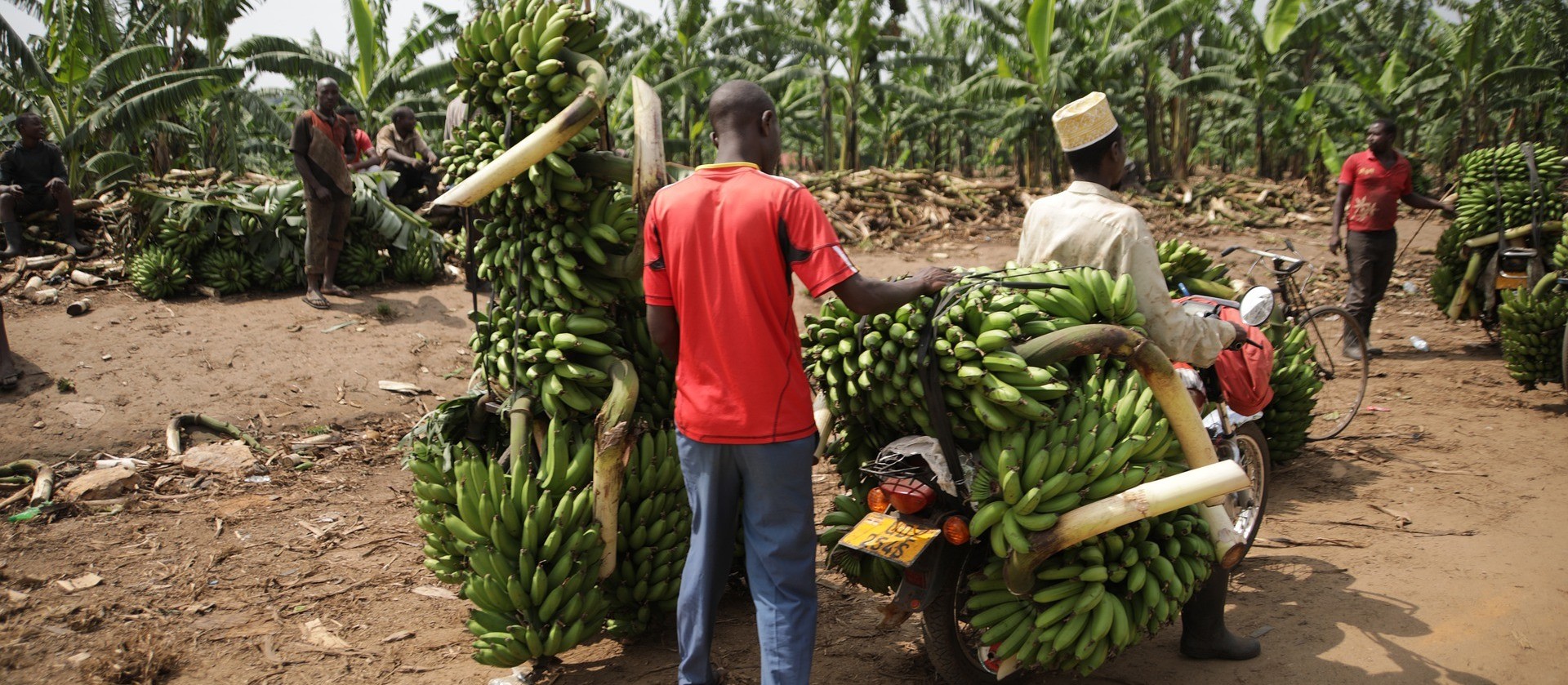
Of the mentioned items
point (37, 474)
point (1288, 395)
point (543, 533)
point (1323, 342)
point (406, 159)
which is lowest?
point (37, 474)

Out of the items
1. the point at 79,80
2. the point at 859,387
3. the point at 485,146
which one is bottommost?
the point at 859,387

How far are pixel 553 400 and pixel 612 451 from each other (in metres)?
0.35

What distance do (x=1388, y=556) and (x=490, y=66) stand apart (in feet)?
15.5

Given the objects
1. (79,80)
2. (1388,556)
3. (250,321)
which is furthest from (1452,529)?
(79,80)

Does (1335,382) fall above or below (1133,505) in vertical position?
below

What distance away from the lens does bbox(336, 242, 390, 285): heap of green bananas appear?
10227 mm

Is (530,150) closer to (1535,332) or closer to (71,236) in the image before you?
(1535,332)

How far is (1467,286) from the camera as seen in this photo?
8.51 meters

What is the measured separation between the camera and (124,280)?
10.1m

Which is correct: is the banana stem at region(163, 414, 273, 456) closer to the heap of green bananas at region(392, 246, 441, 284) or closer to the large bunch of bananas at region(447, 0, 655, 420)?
the heap of green bananas at region(392, 246, 441, 284)

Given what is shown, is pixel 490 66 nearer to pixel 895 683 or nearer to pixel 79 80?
pixel 895 683

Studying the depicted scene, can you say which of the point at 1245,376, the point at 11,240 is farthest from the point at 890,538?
the point at 11,240

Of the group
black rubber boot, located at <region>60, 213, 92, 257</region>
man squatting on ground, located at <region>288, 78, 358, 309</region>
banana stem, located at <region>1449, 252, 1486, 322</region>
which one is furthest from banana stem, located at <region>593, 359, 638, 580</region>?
black rubber boot, located at <region>60, 213, 92, 257</region>

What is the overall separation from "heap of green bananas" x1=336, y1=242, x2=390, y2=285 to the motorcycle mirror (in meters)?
8.91
